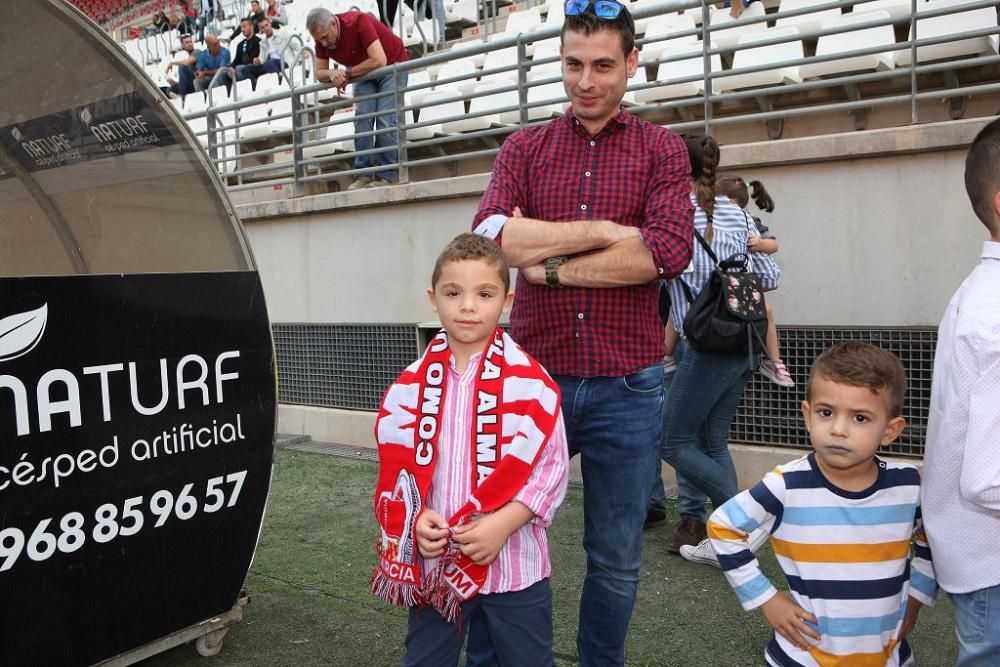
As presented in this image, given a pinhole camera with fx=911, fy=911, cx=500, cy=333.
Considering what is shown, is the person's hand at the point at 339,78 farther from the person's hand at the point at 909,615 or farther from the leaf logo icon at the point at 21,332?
the person's hand at the point at 909,615

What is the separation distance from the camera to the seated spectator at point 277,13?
16.7 metres

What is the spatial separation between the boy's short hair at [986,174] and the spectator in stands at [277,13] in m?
15.8

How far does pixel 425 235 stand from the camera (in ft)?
23.9

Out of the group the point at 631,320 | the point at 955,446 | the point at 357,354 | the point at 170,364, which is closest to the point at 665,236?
the point at 631,320

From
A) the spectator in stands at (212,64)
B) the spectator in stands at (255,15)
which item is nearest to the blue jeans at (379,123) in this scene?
the spectator in stands at (255,15)

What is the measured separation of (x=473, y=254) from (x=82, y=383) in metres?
1.44

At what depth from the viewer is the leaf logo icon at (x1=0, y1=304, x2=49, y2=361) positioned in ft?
8.91

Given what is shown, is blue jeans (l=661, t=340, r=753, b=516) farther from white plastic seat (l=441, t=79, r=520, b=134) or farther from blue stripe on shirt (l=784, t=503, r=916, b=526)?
white plastic seat (l=441, t=79, r=520, b=134)

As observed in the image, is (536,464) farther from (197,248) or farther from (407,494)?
(197,248)

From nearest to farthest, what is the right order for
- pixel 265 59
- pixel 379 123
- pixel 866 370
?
pixel 866 370
pixel 379 123
pixel 265 59

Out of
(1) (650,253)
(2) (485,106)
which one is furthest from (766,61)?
(1) (650,253)

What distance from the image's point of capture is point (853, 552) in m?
2.10

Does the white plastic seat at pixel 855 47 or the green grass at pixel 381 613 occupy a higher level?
the white plastic seat at pixel 855 47

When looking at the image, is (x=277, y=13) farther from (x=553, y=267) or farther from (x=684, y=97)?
(x=553, y=267)
